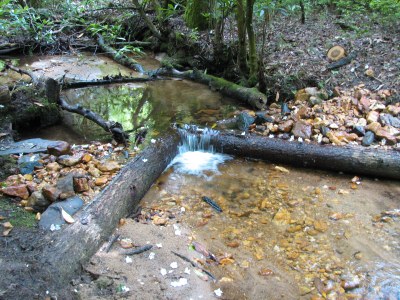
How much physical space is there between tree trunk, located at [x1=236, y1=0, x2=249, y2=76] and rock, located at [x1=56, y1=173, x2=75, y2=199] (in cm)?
458

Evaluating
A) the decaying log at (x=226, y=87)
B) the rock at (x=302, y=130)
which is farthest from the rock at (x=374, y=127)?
the decaying log at (x=226, y=87)

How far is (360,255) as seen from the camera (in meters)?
3.56

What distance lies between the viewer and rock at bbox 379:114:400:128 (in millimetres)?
5512

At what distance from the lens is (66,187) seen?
377cm

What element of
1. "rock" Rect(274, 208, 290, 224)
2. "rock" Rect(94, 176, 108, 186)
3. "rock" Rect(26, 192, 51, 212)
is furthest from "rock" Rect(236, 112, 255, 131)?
"rock" Rect(26, 192, 51, 212)

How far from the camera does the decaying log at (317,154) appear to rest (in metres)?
4.82

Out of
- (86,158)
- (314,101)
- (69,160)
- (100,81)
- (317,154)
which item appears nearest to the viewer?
(69,160)

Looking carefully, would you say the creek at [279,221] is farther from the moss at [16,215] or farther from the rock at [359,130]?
the moss at [16,215]

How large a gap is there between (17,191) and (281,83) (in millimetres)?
5127

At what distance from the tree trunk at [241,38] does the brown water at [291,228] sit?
3.15 meters

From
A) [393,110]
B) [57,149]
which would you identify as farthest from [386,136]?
[57,149]

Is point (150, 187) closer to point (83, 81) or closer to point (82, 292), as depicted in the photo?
point (82, 292)

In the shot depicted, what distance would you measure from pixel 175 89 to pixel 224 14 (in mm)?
2010

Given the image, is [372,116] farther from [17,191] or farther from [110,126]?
[17,191]
